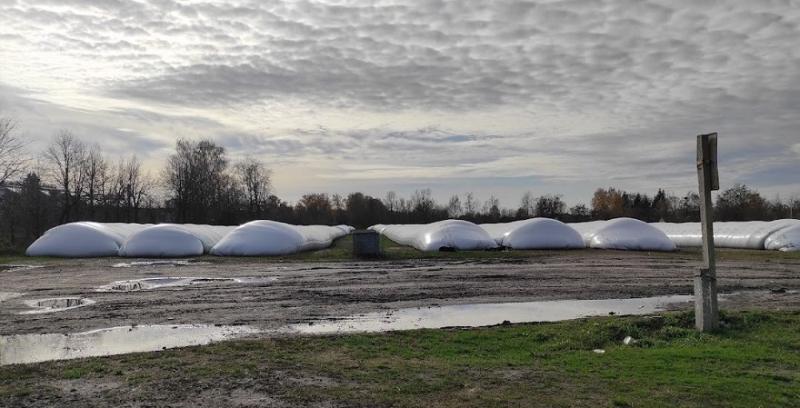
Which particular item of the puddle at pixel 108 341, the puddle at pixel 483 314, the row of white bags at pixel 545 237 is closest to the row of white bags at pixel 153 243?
the row of white bags at pixel 545 237

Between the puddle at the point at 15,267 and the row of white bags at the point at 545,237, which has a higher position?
the row of white bags at the point at 545,237

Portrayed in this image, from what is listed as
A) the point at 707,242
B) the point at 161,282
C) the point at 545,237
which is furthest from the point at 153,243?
the point at 707,242

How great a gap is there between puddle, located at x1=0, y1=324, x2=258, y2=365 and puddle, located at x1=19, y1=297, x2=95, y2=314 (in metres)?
3.14

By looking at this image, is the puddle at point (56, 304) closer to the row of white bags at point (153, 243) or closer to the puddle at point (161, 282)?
the puddle at point (161, 282)

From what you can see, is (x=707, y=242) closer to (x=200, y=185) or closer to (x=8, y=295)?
(x=8, y=295)

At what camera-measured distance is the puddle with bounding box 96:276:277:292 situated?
16719 mm

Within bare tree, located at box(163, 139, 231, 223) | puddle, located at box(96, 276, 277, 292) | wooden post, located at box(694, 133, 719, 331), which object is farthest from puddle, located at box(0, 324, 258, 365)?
bare tree, located at box(163, 139, 231, 223)

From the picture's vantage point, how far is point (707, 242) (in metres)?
8.99

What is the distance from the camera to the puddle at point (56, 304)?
41.1 ft

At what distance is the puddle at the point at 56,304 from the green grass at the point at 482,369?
6.08 m

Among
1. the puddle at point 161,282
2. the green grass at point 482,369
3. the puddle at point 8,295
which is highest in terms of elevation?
the puddle at point 161,282

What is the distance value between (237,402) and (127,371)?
2.02 meters

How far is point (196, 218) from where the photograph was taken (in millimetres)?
78688

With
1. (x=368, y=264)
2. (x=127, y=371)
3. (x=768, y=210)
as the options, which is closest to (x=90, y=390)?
(x=127, y=371)
